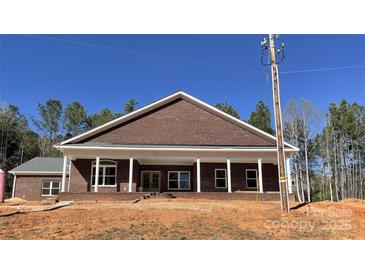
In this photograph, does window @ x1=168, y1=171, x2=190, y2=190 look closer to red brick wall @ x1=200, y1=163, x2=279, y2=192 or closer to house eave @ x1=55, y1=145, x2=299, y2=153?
red brick wall @ x1=200, y1=163, x2=279, y2=192

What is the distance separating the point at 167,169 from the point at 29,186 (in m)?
13.8

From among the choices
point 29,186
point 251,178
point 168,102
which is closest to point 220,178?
point 251,178

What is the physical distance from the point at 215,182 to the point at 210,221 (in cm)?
1277

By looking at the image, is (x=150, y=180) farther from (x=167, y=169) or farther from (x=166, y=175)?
(x=167, y=169)

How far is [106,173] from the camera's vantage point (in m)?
21.6

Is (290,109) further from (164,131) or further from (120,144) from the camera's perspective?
(120,144)

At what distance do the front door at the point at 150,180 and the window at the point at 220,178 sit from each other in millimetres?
4336

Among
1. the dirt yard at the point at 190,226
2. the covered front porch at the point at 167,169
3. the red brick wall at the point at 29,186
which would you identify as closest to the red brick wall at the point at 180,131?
the covered front porch at the point at 167,169

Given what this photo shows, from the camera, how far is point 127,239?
25.4ft

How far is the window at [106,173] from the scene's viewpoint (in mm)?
21438

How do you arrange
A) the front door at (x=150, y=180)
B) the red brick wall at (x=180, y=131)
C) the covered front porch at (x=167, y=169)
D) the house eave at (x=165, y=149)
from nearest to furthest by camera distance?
1. the house eave at (x=165, y=149)
2. the covered front porch at (x=167, y=169)
3. the red brick wall at (x=180, y=131)
4. the front door at (x=150, y=180)

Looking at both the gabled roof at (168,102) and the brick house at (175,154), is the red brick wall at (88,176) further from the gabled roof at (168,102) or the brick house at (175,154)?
the gabled roof at (168,102)

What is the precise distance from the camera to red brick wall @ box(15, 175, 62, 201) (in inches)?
1087

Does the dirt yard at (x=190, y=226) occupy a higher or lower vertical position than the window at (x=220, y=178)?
lower
